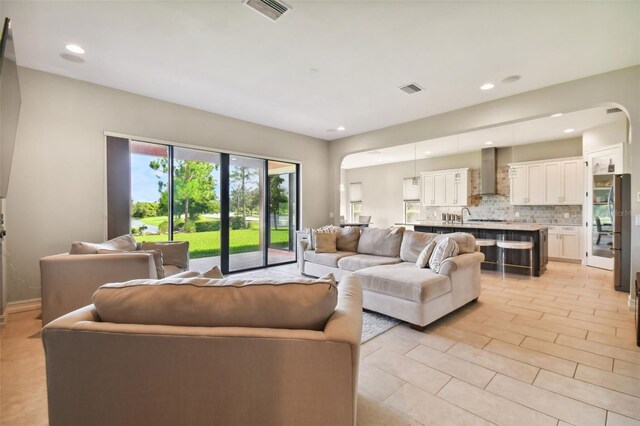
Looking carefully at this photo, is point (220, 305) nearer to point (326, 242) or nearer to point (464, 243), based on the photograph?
point (464, 243)

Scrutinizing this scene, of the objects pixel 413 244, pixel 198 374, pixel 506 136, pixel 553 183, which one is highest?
pixel 506 136

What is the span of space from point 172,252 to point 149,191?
139 centimetres

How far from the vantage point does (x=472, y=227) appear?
18.4ft

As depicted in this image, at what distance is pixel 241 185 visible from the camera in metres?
5.48

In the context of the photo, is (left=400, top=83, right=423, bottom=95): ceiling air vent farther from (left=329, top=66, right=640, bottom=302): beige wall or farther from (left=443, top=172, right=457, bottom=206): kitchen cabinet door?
(left=443, top=172, right=457, bottom=206): kitchen cabinet door

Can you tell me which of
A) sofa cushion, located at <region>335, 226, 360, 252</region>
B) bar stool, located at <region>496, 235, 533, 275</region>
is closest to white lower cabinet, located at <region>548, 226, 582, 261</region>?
bar stool, located at <region>496, 235, 533, 275</region>

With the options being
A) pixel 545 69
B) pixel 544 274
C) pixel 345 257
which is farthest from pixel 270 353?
pixel 544 274

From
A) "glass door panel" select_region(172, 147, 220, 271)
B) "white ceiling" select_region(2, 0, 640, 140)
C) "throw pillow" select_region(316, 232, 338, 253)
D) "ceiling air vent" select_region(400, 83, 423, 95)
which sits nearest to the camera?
"white ceiling" select_region(2, 0, 640, 140)

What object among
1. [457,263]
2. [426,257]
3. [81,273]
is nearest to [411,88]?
[426,257]

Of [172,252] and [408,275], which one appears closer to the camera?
[408,275]

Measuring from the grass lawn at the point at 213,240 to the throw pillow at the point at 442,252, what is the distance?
3570mm

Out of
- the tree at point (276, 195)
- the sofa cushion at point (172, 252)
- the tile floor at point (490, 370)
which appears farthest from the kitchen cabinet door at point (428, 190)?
the sofa cushion at point (172, 252)

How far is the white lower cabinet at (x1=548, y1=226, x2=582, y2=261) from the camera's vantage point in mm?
6293

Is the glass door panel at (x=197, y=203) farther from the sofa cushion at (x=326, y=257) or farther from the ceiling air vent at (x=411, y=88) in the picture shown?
the ceiling air vent at (x=411, y=88)
